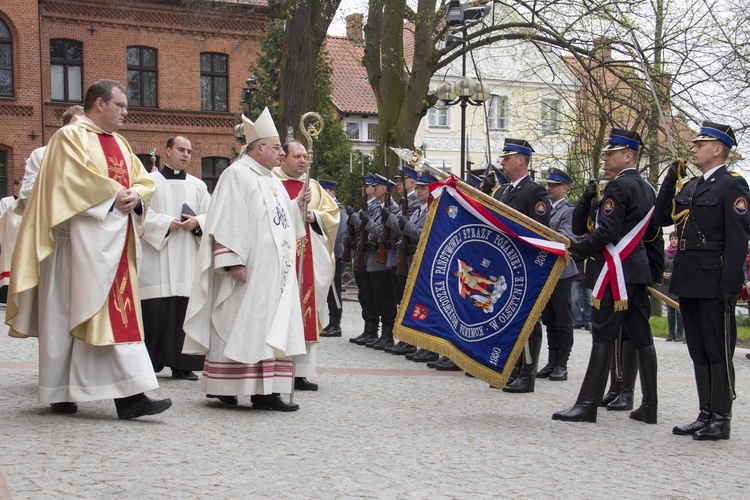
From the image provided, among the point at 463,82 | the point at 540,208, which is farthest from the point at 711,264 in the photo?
the point at 463,82

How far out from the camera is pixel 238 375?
24.5 feet

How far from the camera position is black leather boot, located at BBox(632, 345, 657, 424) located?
7.62 meters

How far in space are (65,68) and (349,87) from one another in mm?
17106

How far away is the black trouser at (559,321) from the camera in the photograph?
1024 centimetres

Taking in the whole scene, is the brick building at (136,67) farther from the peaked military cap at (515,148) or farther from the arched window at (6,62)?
the peaked military cap at (515,148)

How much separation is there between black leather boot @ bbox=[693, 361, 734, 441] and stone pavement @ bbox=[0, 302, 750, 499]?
82 millimetres

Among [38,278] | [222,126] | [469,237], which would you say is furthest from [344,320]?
[222,126]

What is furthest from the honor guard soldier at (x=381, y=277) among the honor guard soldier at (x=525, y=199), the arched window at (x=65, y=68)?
the arched window at (x=65, y=68)

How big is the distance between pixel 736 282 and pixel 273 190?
3.48 metres

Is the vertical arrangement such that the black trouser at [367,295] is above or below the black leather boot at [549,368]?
above

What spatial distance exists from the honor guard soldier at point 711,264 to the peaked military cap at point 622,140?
574mm

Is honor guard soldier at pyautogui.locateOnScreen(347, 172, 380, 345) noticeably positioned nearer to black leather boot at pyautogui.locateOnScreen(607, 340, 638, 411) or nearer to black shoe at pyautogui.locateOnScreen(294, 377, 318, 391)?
black shoe at pyautogui.locateOnScreen(294, 377, 318, 391)

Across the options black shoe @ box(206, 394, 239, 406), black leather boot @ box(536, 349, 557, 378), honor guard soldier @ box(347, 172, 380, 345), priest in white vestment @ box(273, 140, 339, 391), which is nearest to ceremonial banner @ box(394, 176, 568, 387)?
priest in white vestment @ box(273, 140, 339, 391)

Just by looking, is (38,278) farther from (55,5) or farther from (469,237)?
(55,5)
